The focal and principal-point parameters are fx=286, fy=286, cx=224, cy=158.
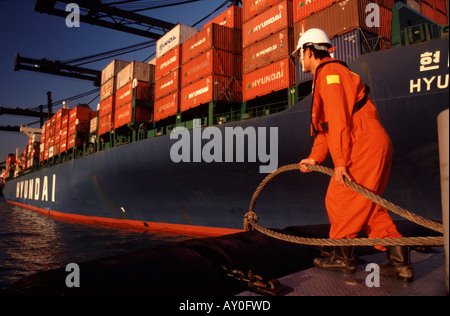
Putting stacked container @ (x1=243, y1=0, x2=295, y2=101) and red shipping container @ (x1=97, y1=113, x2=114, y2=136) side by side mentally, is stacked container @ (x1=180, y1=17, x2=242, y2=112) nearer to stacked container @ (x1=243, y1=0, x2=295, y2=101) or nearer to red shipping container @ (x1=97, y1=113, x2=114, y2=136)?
stacked container @ (x1=243, y1=0, x2=295, y2=101)

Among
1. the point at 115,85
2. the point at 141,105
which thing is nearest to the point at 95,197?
the point at 141,105

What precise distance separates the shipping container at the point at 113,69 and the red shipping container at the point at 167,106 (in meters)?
7.61

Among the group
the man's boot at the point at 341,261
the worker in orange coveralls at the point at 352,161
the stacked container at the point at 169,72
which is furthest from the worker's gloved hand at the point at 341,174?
the stacked container at the point at 169,72

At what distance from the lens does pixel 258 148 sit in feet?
34.8

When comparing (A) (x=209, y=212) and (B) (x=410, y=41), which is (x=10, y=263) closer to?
(A) (x=209, y=212)

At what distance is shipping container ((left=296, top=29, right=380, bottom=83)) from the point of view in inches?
378

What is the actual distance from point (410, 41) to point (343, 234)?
25.9ft

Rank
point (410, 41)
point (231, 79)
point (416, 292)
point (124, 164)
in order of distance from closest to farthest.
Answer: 1. point (416, 292)
2. point (410, 41)
3. point (231, 79)
4. point (124, 164)

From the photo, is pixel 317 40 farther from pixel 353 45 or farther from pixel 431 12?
pixel 431 12

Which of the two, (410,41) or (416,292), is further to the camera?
(410,41)

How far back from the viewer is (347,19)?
10.0 meters

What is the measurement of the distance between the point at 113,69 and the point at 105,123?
4515 millimetres

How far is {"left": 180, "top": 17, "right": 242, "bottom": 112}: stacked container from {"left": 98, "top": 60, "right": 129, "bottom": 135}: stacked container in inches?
355

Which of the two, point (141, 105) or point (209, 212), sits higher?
point (141, 105)
